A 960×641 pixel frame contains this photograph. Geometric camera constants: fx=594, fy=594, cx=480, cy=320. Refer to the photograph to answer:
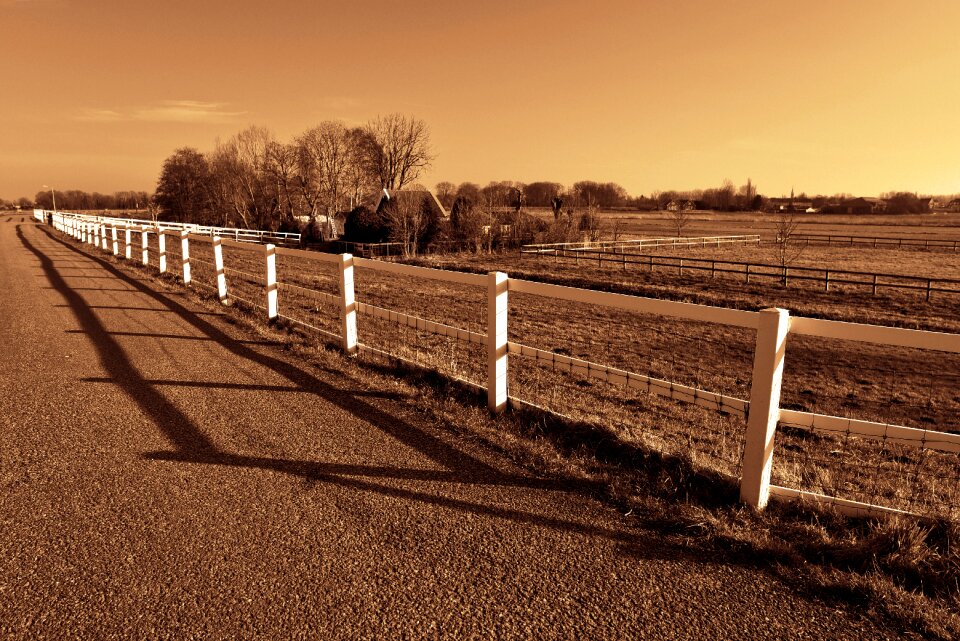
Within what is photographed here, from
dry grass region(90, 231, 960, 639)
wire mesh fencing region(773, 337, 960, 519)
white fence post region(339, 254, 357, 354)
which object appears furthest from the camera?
white fence post region(339, 254, 357, 354)

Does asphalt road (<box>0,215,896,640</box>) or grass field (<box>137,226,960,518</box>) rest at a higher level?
asphalt road (<box>0,215,896,640</box>)

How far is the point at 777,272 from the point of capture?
3203 cm

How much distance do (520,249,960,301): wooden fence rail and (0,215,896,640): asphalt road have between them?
22.9 meters

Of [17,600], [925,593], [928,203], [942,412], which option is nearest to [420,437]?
[17,600]

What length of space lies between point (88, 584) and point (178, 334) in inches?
240

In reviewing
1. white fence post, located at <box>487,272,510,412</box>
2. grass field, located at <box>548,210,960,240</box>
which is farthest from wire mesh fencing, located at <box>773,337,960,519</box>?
grass field, located at <box>548,210,960,240</box>

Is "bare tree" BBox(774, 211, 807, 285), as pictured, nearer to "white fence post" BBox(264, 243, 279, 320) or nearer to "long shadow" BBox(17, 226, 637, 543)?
"white fence post" BBox(264, 243, 279, 320)

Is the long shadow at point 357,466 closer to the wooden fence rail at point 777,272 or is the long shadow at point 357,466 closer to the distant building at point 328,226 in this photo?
the wooden fence rail at point 777,272

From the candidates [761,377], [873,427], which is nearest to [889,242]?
[873,427]

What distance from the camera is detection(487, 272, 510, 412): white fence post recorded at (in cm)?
524

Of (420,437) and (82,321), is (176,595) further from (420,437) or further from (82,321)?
(82,321)

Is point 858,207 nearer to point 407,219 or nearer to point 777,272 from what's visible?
point 777,272

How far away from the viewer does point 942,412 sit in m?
10.7

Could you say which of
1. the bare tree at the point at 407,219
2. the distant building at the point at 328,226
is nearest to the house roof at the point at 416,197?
the bare tree at the point at 407,219
